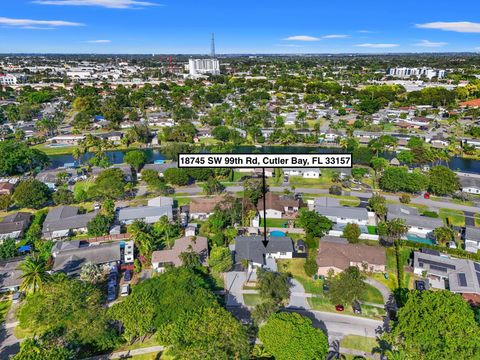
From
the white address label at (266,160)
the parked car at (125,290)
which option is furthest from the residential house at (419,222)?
the parked car at (125,290)

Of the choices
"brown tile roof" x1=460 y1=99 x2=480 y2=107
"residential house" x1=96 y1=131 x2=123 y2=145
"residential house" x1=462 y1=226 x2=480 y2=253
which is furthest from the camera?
"brown tile roof" x1=460 y1=99 x2=480 y2=107

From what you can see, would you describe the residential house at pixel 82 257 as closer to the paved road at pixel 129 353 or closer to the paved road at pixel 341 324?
the paved road at pixel 129 353

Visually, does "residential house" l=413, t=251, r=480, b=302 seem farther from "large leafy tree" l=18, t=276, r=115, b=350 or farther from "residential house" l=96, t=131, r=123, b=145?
"residential house" l=96, t=131, r=123, b=145

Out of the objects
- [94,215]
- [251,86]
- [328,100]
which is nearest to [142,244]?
[94,215]

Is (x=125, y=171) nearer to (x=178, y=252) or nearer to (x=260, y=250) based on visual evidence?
(x=178, y=252)

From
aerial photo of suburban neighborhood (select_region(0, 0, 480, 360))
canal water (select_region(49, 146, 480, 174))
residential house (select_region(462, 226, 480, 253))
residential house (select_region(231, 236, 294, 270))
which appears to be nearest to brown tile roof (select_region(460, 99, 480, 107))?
aerial photo of suburban neighborhood (select_region(0, 0, 480, 360))

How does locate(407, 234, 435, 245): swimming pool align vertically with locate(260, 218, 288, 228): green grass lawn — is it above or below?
below

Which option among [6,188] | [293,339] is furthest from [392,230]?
[6,188]
